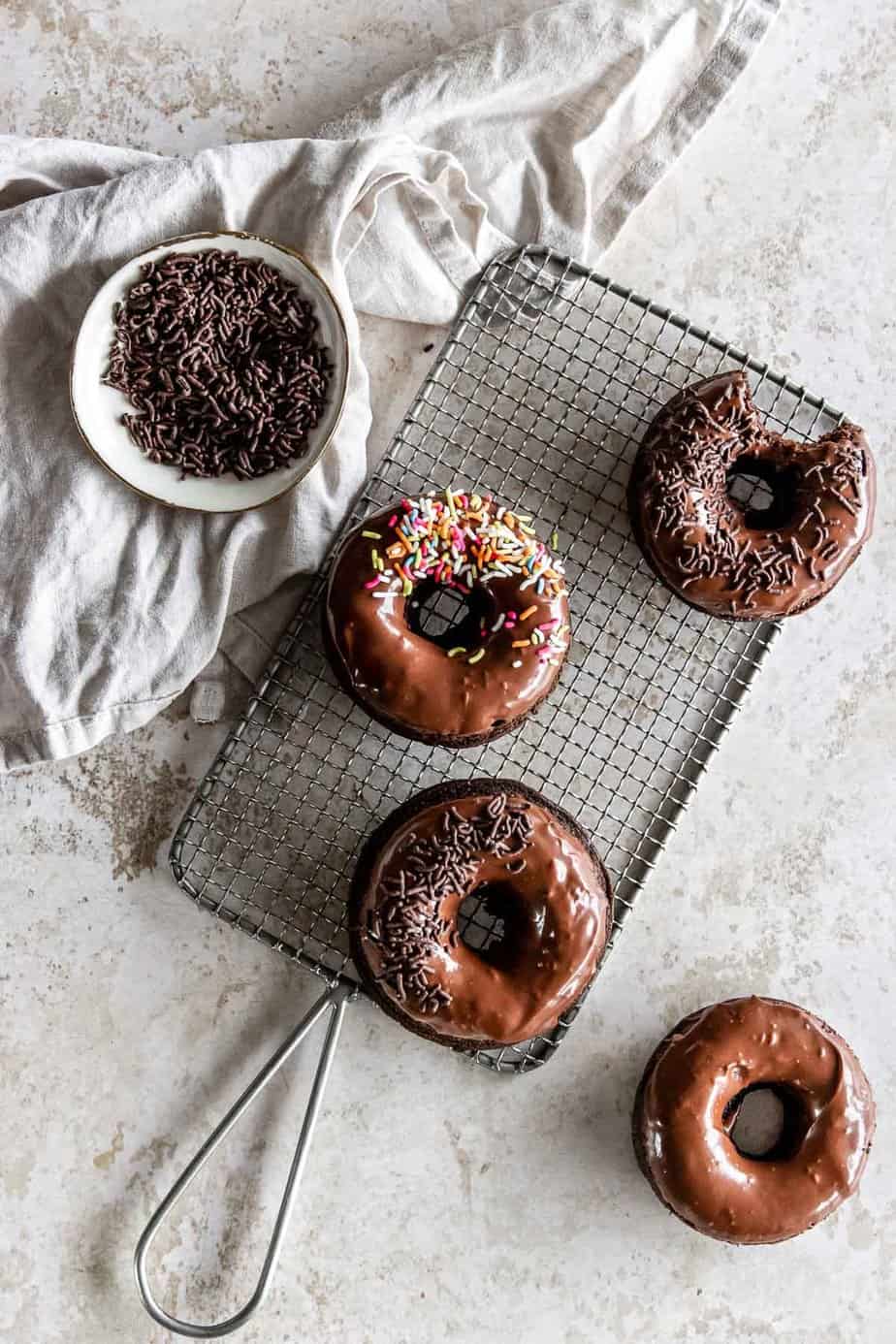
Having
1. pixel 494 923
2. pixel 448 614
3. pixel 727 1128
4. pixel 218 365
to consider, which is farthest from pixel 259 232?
pixel 727 1128

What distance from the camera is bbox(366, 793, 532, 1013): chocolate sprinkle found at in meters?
2.40

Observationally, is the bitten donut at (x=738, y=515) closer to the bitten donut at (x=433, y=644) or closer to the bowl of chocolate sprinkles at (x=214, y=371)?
the bitten donut at (x=433, y=644)

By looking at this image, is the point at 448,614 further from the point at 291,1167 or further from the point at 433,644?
the point at 291,1167

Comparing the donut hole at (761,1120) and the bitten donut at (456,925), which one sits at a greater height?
the bitten donut at (456,925)

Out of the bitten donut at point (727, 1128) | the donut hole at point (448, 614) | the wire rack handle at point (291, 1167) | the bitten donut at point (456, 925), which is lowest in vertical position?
the wire rack handle at point (291, 1167)

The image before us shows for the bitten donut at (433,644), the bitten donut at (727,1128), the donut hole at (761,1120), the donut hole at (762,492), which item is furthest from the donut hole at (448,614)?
Answer: the donut hole at (761,1120)

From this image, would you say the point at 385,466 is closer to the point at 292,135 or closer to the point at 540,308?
the point at 540,308

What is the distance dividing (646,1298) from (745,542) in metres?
1.81

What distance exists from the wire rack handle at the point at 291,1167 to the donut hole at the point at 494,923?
0.31 m

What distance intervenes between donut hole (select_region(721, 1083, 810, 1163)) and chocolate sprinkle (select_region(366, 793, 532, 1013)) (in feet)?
2.77

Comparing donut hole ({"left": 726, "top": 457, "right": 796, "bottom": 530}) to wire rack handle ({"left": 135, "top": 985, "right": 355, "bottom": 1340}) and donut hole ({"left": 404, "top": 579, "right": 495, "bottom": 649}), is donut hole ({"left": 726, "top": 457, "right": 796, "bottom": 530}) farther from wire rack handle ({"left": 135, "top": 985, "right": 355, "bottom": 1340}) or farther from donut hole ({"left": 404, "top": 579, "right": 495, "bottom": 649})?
wire rack handle ({"left": 135, "top": 985, "right": 355, "bottom": 1340})

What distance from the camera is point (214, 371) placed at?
2.51 metres

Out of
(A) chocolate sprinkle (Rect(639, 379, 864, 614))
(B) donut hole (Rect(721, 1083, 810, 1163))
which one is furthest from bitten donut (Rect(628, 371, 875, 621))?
(B) donut hole (Rect(721, 1083, 810, 1163))

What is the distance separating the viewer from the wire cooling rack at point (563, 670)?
273 cm
